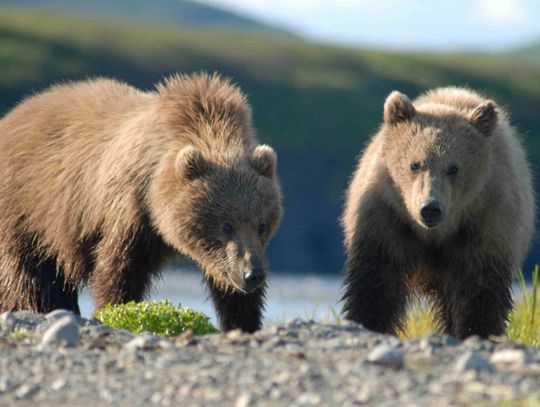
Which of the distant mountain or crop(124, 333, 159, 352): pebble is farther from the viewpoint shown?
the distant mountain

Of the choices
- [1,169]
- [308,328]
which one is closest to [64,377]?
[308,328]

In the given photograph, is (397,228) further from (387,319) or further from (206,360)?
(206,360)

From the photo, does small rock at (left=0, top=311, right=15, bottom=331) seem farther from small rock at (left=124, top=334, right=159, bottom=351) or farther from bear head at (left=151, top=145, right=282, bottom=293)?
bear head at (left=151, top=145, right=282, bottom=293)

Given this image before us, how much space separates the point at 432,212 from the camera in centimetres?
801

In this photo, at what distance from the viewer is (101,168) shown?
29.7ft

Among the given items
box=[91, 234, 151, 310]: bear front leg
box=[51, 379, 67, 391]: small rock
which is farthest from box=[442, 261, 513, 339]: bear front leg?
box=[51, 379, 67, 391]: small rock

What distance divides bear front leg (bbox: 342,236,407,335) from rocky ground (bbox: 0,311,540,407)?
67.2 inches

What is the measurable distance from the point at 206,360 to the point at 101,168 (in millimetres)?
3239

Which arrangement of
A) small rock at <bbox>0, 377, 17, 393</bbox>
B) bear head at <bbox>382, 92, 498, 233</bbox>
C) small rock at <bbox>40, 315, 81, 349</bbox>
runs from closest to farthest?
small rock at <bbox>0, 377, 17, 393</bbox> → small rock at <bbox>40, 315, 81, 349</bbox> → bear head at <bbox>382, 92, 498, 233</bbox>

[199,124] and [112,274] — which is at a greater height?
[199,124]

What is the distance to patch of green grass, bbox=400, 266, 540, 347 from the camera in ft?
31.5

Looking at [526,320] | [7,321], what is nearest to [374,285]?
[526,320]

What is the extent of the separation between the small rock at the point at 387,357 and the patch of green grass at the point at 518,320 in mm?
3560

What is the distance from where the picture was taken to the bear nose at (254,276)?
26.4ft
